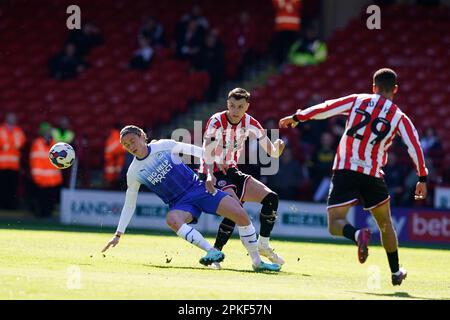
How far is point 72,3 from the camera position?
27391 mm

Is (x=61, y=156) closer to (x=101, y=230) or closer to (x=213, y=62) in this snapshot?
(x=101, y=230)

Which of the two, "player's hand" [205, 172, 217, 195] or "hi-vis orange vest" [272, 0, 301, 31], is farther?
"hi-vis orange vest" [272, 0, 301, 31]

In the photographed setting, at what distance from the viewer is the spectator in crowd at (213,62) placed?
22656 mm

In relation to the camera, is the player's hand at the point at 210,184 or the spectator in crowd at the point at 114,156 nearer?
the player's hand at the point at 210,184

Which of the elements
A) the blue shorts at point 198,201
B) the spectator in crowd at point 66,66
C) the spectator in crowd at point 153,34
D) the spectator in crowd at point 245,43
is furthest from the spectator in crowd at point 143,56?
the blue shorts at point 198,201

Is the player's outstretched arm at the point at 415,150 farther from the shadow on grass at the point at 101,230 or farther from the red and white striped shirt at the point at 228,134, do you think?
the shadow on grass at the point at 101,230

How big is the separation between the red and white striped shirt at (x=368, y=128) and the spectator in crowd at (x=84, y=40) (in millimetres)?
15791

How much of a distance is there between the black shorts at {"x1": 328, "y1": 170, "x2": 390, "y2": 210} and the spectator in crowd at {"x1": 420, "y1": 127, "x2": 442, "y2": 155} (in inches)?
376

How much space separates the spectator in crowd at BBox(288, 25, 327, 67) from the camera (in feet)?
75.5

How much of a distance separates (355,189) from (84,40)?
16126 millimetres

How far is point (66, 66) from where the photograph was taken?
80.9ft

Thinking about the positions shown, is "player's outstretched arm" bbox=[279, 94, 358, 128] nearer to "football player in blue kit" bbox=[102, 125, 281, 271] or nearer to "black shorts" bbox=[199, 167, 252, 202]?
"football player in blue kit" bbox=[102, 125, 281, 271]

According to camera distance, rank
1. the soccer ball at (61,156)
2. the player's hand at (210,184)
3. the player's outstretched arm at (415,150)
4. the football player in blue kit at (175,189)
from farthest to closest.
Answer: the soccer ball at (61,156) < the football player in blue kit at (175,189) < the player's hand at (210,184) < the player's outstretched arm at (415,150)

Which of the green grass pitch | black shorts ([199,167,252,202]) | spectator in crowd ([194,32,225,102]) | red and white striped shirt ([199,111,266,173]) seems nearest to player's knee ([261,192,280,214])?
black shorts ([199,167,252,202])
